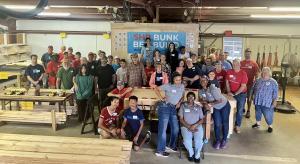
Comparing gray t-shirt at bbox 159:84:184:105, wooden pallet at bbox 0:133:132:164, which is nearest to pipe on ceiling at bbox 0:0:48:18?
wooden pallet at bbox 0:133:132:164

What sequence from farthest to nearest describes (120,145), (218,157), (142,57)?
(142,57)
(218,157)
(120,145)

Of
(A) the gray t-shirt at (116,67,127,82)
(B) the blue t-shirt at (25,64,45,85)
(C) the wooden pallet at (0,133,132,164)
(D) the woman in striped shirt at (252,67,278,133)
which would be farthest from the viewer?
(B) the blue t-shirt at (25,64,45,85)

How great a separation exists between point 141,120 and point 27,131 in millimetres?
2559

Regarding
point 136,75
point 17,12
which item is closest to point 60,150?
point 136,75

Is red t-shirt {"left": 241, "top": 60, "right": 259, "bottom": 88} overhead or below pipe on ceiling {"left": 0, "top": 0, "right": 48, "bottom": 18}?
below

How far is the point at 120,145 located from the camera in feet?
13.7

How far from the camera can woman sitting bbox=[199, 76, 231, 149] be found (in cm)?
524

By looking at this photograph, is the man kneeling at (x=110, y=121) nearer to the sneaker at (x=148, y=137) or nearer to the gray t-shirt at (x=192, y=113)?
the sneaker at (x=148, y=137)

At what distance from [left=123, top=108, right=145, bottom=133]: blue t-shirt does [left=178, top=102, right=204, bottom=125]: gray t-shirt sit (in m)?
0.69

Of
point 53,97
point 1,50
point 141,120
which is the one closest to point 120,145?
point 141,120

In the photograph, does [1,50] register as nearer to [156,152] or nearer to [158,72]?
[158,72]

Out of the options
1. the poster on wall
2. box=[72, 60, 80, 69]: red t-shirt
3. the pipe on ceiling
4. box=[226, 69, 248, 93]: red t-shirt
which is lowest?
box=[226, 69, 248, 93]: red t-shirt

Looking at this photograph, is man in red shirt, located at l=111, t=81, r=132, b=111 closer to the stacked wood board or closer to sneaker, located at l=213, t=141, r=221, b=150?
sneaker, located at l=213, t=141, r=221, b=150

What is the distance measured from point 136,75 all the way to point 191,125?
2.06 metres
